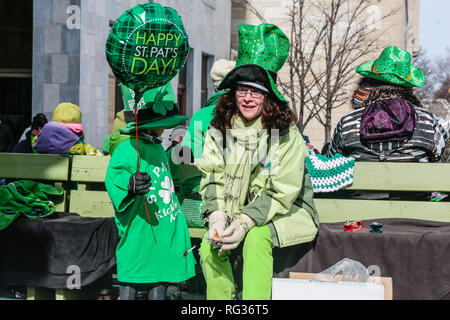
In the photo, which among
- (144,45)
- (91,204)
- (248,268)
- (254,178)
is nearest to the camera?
(248,268)

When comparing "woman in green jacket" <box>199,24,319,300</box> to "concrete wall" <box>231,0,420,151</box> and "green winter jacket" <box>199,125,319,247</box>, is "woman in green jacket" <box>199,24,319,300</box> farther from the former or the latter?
"concrete wall" <box>231,0,420,151</box>

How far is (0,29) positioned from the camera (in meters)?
11.1

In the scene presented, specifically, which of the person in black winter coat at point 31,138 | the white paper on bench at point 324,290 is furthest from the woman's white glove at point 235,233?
the person in black winter coat at point 31,138

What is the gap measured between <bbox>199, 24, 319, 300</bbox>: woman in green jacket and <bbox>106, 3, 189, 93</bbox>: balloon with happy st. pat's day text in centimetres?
45

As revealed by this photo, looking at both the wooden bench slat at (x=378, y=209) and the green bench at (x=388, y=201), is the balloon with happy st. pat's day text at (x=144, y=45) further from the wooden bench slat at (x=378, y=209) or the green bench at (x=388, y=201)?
the wooden bench slat at (x=378, y=209)

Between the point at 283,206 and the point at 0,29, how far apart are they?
867 cm

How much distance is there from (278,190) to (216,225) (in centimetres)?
45

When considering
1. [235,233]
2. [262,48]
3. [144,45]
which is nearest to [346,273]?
[235,233]

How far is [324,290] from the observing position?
3420 millimetres

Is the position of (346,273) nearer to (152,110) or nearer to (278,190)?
(278,190)

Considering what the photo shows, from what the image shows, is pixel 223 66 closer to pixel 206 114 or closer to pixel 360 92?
pixel 206 114

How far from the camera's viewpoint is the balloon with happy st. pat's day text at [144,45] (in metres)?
3.88

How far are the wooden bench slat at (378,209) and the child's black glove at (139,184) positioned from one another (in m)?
1.51
